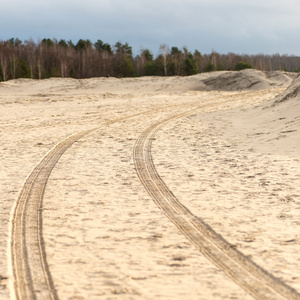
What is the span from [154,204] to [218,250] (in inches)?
75.4

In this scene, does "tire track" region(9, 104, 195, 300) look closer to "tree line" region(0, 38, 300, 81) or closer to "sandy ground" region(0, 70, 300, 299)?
"sandy ground" region(0, 70, 300, 299)

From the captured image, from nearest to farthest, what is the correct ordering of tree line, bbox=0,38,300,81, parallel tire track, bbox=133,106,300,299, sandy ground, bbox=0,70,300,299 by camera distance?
parallel tire track, bbox=133,106,300,299, sandy ground, bbox=0,70,300,299, tree line, bbox=0,38,300,81

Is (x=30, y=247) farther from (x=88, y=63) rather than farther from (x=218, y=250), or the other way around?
(x=88, y=63)

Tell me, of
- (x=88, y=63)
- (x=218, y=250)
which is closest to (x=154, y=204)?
(x=218, y=250)

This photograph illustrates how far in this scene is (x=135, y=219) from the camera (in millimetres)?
5914

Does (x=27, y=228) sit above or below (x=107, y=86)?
below

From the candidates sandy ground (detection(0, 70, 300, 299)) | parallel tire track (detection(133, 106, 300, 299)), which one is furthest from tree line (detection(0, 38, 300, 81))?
parallel tire track (detection(133, 106, 300, 299))

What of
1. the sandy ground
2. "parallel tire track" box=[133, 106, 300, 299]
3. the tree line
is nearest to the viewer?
"parallel tire track" box=[133, 106, 300, 299]

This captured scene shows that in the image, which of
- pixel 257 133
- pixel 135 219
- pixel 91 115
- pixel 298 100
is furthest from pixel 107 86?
pixel 135 219

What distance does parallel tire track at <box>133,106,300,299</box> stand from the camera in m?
3.96

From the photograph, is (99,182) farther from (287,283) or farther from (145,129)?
(145,129)

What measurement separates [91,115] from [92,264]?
1550cm

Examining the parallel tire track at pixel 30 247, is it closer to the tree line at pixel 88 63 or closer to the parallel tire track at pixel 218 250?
the parallel tire track at pixel 218 250

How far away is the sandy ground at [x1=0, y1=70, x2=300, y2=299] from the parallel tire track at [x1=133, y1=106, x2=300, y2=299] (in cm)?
10
